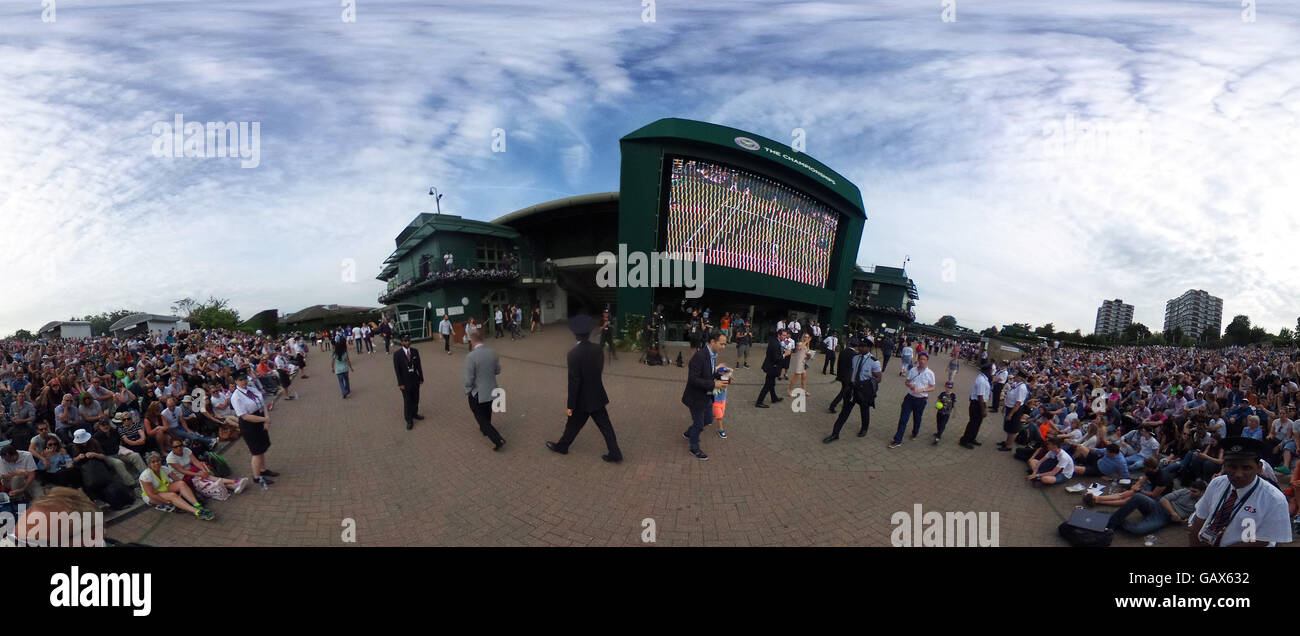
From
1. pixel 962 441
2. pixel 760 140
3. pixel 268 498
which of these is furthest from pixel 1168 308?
pixel 268 498

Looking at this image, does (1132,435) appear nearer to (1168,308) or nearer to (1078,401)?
(1078,401)

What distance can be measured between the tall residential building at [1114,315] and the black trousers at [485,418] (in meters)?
191

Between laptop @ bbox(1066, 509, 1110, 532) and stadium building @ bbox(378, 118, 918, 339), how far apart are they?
14237 millimetres

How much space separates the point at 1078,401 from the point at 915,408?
6791mm

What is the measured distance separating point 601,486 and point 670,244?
52.7ft

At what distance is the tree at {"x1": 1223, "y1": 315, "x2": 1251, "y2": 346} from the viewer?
225ft

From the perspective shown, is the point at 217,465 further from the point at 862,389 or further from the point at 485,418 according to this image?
the point at 862,389

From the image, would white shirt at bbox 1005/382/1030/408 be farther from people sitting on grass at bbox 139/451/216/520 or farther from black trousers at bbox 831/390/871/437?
people sitting on grass at bbox 139/451/216/520

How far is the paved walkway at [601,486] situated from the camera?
3971 mm

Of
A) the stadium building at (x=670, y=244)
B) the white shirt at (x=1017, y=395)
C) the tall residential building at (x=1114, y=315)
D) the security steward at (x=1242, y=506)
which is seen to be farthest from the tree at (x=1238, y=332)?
the security steward at (x=1242, y=506)

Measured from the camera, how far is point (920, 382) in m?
6.30

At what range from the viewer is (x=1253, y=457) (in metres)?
2.84

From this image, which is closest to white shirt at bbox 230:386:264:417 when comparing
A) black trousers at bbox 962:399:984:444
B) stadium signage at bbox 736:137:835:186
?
black trousers at bbox 962:399:984:444

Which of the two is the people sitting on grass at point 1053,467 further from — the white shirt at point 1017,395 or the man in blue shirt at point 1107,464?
the white shirt at point 1017,395
